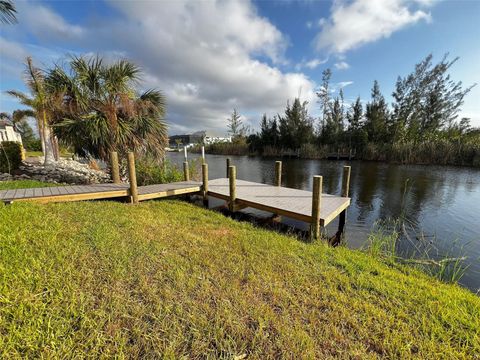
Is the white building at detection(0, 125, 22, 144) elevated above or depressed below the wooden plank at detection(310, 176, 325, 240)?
above

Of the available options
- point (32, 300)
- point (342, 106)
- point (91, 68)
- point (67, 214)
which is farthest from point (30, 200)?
point (342, 106)

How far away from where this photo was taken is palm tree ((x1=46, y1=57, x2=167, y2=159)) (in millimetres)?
6414

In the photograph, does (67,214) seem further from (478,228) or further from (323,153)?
(323,153)

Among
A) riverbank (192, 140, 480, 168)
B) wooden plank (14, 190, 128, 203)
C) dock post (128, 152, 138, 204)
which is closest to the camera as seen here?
wooden plank (14, 190, 128, 203)

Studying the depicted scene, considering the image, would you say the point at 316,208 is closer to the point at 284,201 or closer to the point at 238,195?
the point at 284,201

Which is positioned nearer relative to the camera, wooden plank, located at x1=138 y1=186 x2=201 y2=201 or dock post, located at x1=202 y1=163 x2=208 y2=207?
wooden plank, located at x1=138 y1=186 x2=201 y2=201

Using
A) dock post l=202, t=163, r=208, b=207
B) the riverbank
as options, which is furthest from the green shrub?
the riverbank

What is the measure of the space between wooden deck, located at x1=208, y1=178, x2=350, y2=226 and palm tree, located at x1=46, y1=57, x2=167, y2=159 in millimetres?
3339

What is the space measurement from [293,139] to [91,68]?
25.5 m

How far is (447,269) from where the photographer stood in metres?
3.75

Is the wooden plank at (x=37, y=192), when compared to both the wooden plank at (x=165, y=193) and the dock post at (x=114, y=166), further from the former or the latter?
the wooden plank at (x=165, y=193)

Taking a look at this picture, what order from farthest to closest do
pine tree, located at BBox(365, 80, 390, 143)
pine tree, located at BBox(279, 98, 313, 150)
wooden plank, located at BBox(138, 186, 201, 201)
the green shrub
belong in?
pine tree, located at BBox(279, 98, 313, 150)
pine tree, located at BBox(365, 80, 390, 143)
the green shrub
wooden plank, located at BBox(138, 186, 201, 201)

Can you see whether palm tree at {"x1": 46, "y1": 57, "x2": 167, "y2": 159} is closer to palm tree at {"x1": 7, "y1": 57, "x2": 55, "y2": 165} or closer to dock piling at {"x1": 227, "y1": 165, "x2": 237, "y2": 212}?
palm tree at {"x1": 7, "y1": 57, "x2": 55, "y2": 165}

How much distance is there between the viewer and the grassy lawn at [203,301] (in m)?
1.66
